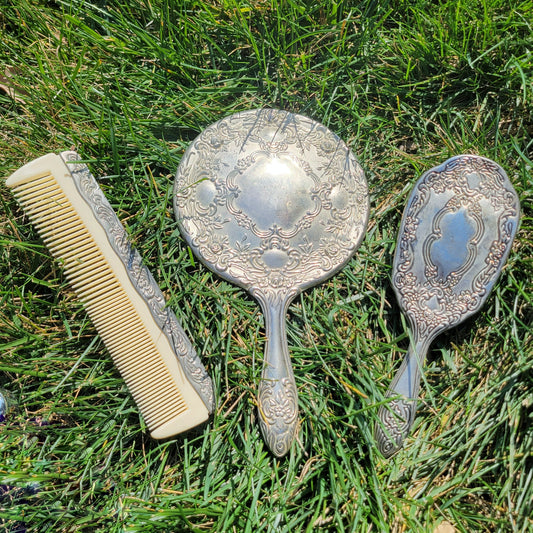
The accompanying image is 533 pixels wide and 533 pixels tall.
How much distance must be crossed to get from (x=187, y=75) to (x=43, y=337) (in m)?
0.95

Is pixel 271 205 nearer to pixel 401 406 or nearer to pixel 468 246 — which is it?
pixel 468 246

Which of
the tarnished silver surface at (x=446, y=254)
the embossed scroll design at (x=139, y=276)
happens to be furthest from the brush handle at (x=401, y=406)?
the embossed scroll design at (x=139, y=276)

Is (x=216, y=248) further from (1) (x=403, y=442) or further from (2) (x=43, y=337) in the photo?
(1) (x=403, y=442)

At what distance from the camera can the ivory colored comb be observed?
1.43m

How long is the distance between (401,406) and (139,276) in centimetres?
86

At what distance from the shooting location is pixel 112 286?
1.45 meters

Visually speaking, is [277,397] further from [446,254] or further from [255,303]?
[446,254]

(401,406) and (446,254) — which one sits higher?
(446,254)

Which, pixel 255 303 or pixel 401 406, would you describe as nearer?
pixel 401 406

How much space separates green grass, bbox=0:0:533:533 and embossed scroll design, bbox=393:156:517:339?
0.08m

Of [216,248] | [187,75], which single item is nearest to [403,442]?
[216,248]

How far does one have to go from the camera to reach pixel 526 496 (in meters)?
1.34

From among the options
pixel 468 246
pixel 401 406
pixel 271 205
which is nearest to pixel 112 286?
pixel 271 205

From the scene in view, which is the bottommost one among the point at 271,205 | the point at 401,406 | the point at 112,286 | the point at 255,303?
the point at 401,406
